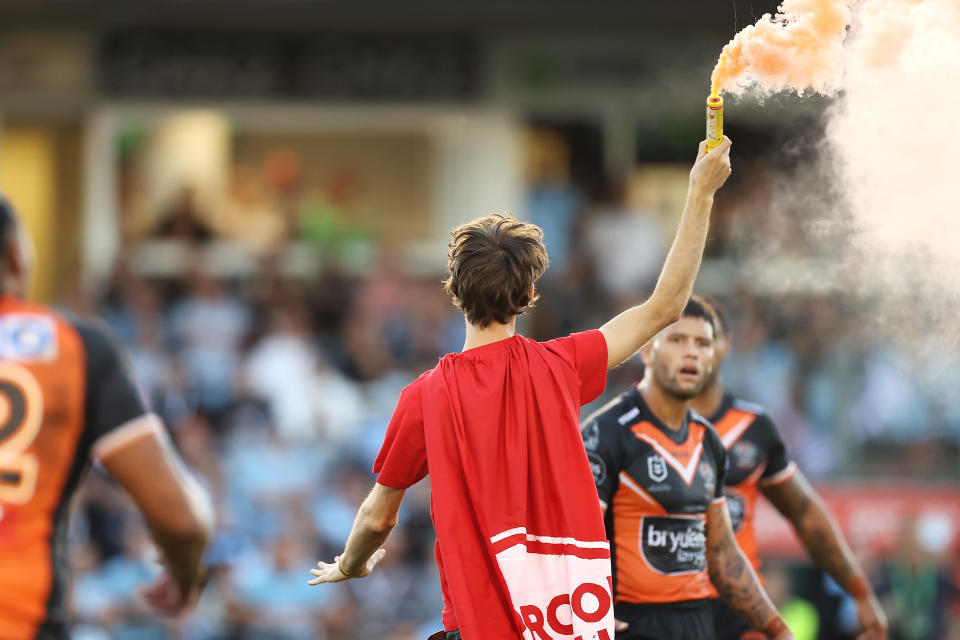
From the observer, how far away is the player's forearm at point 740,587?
5.79 metres

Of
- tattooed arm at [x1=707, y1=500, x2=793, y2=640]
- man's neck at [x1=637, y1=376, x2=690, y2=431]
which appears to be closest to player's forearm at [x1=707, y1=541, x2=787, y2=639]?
tattooed arm at [x1=707, y1=500, x2=793, y2=640]

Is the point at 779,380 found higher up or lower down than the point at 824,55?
lower down

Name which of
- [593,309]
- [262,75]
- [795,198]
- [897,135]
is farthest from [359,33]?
[897,135]

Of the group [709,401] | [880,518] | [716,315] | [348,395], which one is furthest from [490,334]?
[880,518]

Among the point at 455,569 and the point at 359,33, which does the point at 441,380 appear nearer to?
A: the point at 455,569

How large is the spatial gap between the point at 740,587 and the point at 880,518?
301 inches

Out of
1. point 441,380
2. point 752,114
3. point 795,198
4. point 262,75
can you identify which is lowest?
point 441,380

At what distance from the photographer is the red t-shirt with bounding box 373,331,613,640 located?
4.13 m

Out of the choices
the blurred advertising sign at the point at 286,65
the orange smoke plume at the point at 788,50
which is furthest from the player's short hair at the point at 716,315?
the blurred advertising sign at the point at 286,65

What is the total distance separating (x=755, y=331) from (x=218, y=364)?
5.69 metres

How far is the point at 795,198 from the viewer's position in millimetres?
8438

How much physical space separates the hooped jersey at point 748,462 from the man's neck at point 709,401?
5cm

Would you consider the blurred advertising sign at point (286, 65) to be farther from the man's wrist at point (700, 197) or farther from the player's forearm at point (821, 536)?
the man's wrist at point (700, 197)

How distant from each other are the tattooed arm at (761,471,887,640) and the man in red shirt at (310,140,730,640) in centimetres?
269
